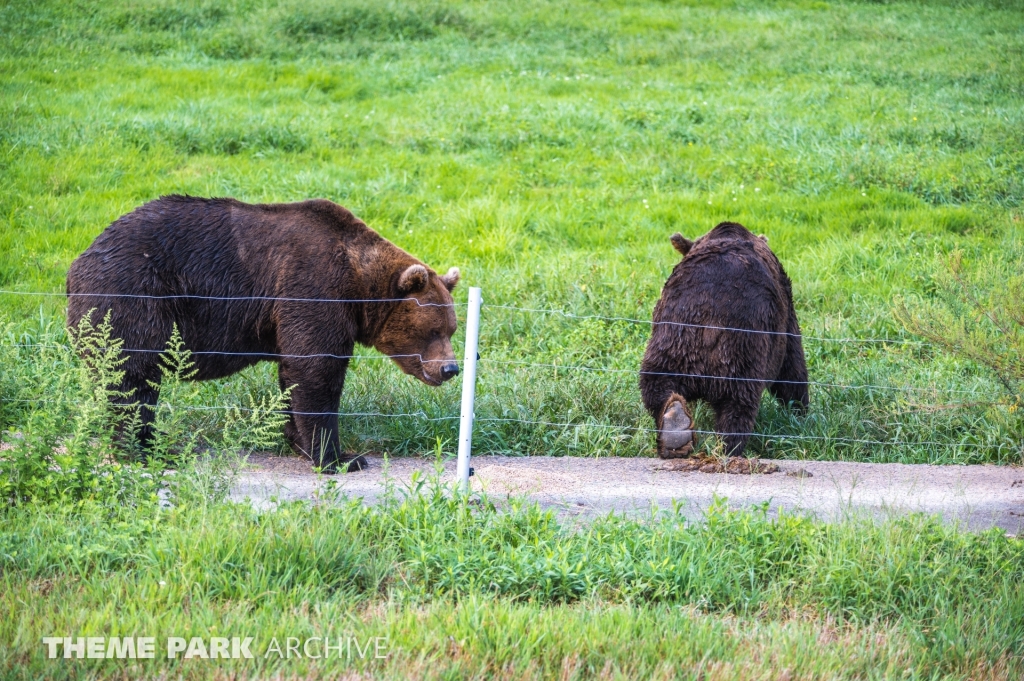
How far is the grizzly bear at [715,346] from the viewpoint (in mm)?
6461

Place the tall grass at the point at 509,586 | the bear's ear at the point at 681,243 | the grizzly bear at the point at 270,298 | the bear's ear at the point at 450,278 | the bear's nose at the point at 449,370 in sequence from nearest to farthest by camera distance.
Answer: the tall grass at the point at 509,586, the grizzly bear at the point at 270,298, the bear's nose at the point at 449,370, the bear's ear at the point at 450,278, the bear's ear at the point at 681,243

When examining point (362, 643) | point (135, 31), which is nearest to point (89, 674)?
point (362, 643)

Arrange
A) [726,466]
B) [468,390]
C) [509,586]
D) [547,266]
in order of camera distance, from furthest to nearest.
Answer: [547,266]
[726,466]
[468,390]
[509,586]

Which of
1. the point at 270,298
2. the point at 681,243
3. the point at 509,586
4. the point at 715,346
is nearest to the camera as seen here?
the point at 509,586

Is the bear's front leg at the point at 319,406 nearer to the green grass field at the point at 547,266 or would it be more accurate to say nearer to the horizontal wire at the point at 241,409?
the horizontal wire at the point at 241,409

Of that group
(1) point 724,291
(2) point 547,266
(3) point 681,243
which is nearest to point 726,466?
(1) point 724,291

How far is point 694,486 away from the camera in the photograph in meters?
5.93

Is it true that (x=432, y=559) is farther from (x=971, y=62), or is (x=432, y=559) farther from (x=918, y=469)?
(x=971, y=62)

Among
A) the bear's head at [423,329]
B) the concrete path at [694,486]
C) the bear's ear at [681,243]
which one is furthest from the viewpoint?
the bear's ear at [681,243]

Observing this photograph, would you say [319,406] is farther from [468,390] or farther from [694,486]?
[694,486]

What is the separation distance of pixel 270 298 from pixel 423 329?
981 mm

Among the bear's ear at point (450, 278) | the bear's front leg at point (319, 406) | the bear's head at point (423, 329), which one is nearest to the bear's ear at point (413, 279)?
the bear's head at point (423, 329)

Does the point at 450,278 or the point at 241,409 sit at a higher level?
the point at 450,278

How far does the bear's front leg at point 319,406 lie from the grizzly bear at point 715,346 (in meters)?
1.98
